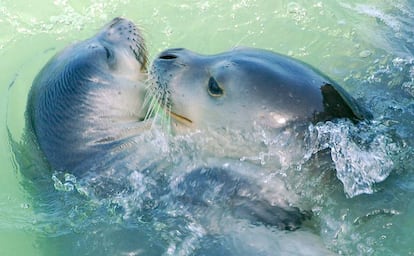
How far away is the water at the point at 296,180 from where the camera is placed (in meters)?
3.43

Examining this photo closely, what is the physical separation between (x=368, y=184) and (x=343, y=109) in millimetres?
421

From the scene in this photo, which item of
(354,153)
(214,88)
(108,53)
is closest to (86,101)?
(108,53)

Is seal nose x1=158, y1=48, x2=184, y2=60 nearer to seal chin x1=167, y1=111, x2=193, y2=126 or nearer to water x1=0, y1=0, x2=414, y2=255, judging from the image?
seal chin x1=167, y1=111, x2=193, y2=126

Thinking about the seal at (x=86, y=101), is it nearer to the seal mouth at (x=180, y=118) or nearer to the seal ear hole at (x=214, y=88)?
the seal mouth at (x=180, y=118)

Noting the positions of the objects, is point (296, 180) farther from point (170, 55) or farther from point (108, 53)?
point (108, 53)

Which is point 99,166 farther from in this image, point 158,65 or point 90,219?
point 158,65

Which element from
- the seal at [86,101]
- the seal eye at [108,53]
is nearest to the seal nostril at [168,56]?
the seal at [86,101]

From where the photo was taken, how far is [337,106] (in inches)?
146

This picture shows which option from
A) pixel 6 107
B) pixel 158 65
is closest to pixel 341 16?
pixel 158 65

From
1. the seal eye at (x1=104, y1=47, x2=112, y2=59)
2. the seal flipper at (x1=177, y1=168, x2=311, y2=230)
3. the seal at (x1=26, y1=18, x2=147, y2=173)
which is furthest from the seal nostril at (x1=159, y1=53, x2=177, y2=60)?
the seal flipper at (x1=177, y1=168, x2=311, y2=230)

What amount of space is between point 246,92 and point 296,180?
55 centimetres

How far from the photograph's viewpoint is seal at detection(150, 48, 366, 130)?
3.65 meters

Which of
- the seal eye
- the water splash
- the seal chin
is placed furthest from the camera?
the seal eye

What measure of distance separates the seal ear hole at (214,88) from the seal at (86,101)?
614 millimetres
